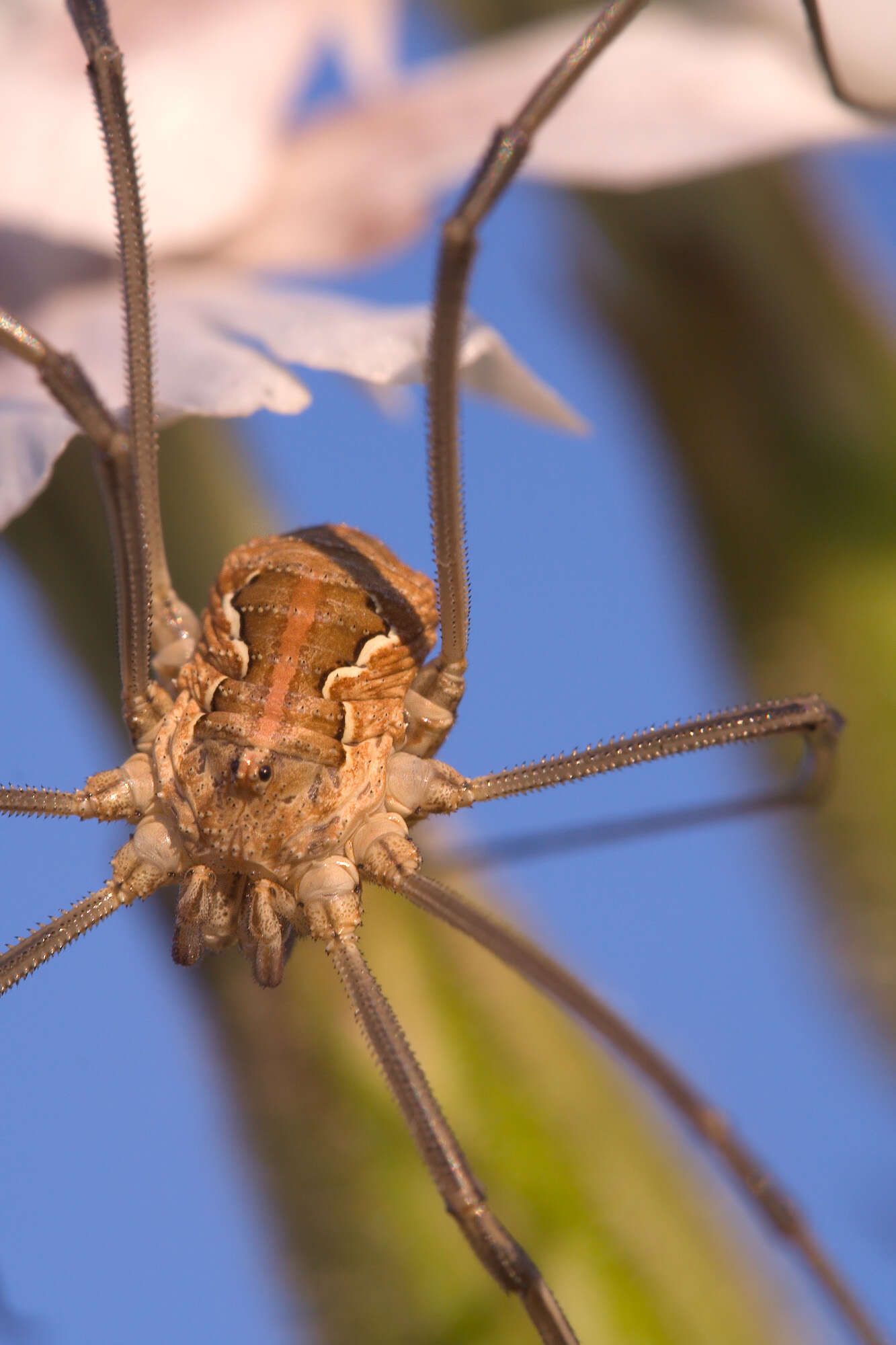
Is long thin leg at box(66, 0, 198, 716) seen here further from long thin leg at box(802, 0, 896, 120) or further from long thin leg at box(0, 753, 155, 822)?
long thin leg at box(802, 0, 896, 120)

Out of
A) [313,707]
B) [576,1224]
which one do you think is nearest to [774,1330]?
[576,1224]

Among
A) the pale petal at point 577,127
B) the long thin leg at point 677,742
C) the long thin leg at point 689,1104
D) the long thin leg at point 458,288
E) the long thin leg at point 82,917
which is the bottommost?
the long thin leg at point 689,1104

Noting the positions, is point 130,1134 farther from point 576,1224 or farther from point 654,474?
point 654,474

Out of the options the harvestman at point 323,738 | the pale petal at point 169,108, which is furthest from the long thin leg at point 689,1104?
the pale petal at point 169,108

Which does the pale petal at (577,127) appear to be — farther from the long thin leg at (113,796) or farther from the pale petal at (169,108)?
the long thin leg at (113,796)

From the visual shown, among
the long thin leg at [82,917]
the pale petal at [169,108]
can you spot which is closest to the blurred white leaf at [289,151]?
the pale petal at [169,108]

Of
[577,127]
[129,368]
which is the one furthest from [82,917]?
[577,127]

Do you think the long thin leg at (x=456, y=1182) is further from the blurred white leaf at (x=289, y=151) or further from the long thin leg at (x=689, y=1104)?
the blurred white leaf at (x=289, y=151)

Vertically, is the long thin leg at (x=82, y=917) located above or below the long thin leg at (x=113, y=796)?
below
